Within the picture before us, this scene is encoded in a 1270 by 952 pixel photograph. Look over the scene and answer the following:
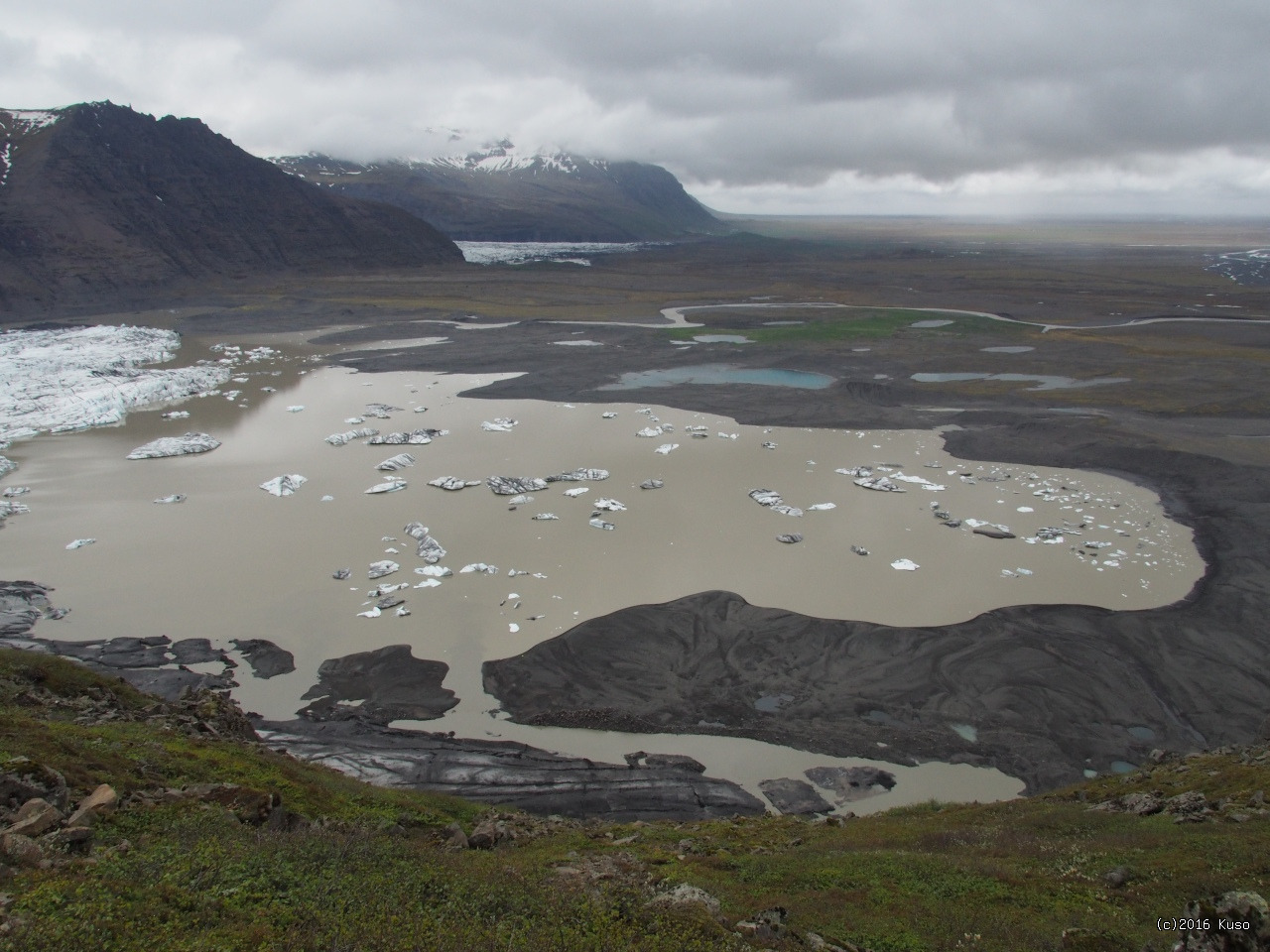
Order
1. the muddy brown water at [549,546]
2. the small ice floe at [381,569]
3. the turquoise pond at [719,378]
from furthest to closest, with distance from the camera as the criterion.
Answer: the turquoise pond at [719,378]
the small ice floe at [381,569]
the muddy brown water at [549,546]

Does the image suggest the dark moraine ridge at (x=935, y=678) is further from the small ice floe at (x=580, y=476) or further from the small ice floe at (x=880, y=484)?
the small ice floe at (x=580, y=476)

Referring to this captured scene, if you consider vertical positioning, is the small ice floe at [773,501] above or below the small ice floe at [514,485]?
below

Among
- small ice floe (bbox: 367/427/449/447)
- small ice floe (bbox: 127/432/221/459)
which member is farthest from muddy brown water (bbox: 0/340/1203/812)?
small ice floe (bbox: 127/432/221/459)

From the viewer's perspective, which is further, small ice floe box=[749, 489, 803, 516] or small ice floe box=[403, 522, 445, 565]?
small ice floe box=[749, 489, 803, 516]

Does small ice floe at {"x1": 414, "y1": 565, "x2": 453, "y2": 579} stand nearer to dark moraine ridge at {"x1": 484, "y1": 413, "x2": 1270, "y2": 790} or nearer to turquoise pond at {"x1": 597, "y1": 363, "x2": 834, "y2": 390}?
dark moraine ridge at {"x1": 484, "y1": 413, "x2": 1270, "y2": 790}

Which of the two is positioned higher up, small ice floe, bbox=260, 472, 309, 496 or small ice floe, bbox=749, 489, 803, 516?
small ice floe, bbox=260, 472, 309, 496

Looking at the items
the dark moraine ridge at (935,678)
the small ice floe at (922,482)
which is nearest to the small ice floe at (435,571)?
the dark moraine ridge at (935,678)

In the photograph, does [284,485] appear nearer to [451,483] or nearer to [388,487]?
[388,487]
